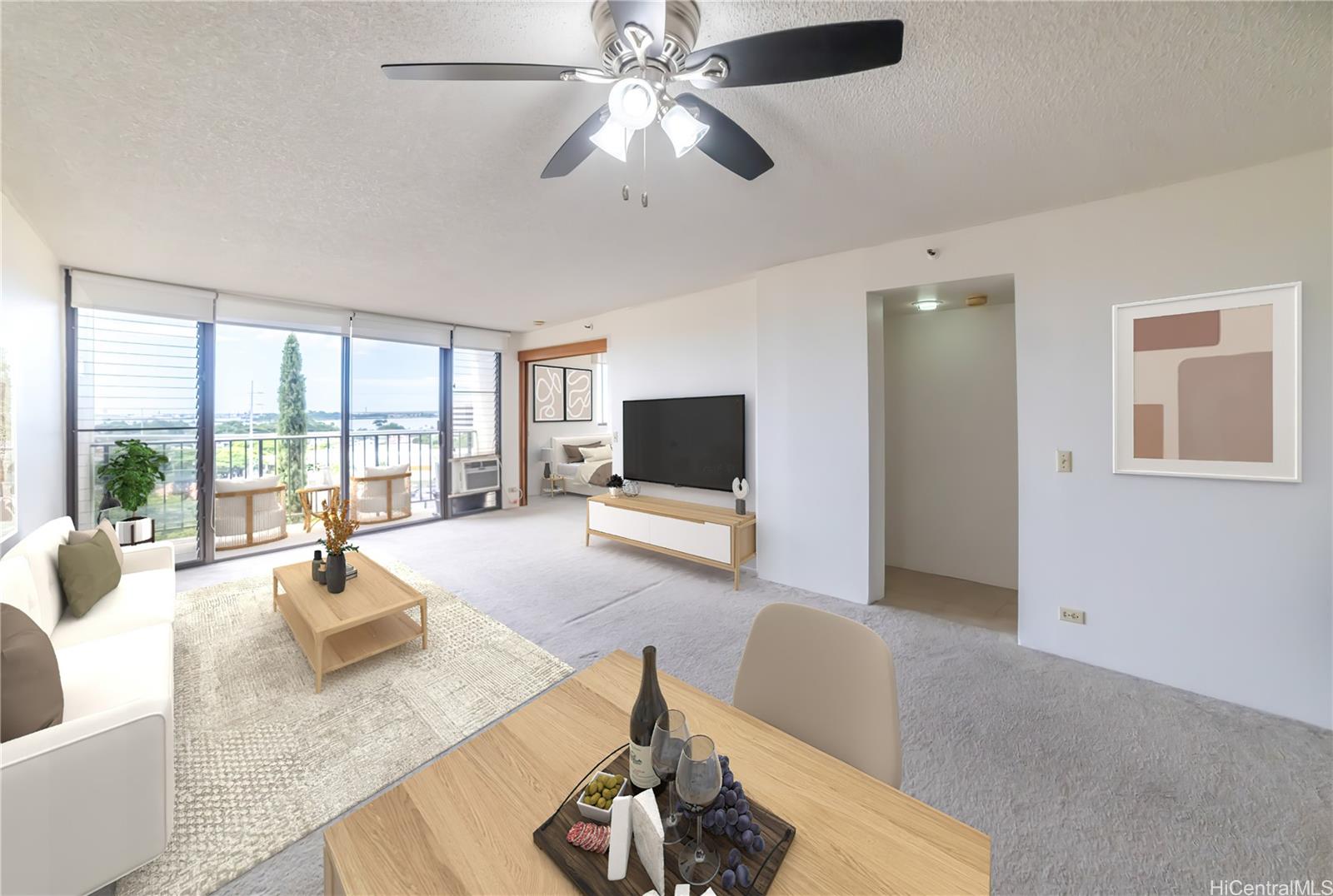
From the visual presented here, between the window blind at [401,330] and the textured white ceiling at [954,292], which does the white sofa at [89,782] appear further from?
the textured white ceiling at [954,292]

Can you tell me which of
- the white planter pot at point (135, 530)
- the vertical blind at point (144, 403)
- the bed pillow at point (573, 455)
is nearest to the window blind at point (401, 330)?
the vertical blind at point (144, 403)

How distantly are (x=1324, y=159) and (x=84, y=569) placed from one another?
5945 mm

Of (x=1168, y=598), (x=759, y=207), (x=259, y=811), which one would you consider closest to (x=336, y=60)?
(x=759, y=207)

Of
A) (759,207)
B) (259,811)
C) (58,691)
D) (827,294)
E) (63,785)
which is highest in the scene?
(759,207)

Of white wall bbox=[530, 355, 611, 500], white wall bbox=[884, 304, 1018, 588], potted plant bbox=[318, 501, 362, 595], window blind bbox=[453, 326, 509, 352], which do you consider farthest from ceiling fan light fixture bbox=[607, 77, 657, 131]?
white wall bbox=[530, 355, 611, 500]

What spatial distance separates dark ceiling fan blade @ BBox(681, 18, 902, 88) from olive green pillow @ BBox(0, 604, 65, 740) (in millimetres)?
2514

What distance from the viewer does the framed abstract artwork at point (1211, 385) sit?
203 centimetres

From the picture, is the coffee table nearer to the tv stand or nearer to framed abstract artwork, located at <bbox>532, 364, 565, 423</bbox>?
the tv stand

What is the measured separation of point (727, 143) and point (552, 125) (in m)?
0.73

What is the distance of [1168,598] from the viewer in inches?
90.3

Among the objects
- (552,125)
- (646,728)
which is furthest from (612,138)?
(646,728)

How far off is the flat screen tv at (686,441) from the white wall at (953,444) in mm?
1395

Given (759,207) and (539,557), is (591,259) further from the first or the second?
(539,557)

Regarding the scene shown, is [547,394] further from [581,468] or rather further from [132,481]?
[132,481]
